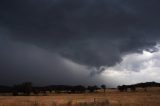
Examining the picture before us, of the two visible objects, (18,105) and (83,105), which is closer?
(83,105)

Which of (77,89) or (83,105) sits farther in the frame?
(77,89)

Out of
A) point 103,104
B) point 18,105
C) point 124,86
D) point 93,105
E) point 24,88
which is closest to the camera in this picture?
point 93,105

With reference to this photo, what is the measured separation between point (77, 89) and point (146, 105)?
143 metres

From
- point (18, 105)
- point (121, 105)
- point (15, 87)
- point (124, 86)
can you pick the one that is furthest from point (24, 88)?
point (121, 105)

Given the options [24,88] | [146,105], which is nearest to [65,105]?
[146,105]

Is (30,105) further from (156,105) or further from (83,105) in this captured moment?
(156,105)

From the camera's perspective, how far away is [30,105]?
58.6 meters

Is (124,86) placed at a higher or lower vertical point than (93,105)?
higher

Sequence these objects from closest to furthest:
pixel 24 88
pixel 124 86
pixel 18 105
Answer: pixel 18 105, pixel 24 88, pixel 124 86

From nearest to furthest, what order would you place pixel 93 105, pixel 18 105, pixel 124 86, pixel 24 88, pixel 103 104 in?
pixel 93 105, pixel 103 104, pixel 18 105, pixel 24 88, pixel 124 86

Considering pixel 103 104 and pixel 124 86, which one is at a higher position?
pixel 124 86

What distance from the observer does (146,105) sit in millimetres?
54719

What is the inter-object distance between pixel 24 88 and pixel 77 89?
42460 mm

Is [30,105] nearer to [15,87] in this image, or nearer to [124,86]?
[15,87]
